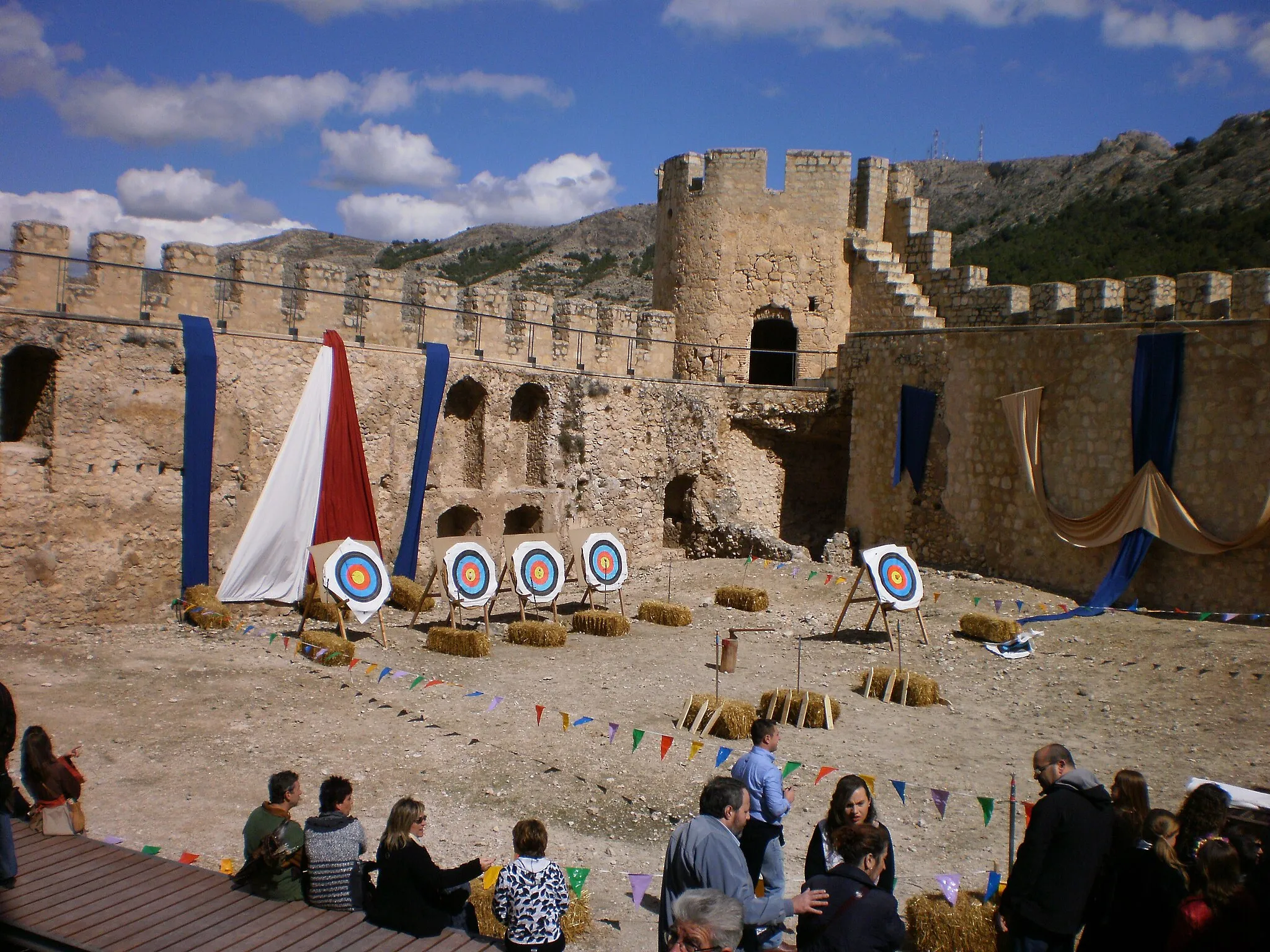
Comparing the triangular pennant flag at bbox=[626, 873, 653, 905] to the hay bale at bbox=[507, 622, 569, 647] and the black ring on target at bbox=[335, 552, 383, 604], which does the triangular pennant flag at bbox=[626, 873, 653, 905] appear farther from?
the black ring on target at bbox=[335, 552, 383, 604]

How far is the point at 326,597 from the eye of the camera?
42.7 ft

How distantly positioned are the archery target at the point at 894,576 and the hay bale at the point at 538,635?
384 cm

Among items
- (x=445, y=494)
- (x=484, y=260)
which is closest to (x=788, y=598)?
(x=445, y=494)

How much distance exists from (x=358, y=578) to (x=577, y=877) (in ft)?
22.3

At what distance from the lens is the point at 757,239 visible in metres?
19.3

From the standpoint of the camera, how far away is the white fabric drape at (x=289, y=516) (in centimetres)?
1313

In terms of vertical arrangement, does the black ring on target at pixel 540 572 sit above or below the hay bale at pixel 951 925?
above

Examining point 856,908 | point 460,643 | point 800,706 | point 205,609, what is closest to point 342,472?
point 205,609

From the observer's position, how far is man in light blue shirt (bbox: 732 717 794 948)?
5383 millimetres

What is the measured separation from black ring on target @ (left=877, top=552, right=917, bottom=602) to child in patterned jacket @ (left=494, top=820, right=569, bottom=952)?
28.2 ft

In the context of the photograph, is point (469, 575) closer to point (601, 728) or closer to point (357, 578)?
point (357, 578)

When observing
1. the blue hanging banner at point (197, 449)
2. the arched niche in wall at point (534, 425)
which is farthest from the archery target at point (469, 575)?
the arched niche in wall at point (534, 425)

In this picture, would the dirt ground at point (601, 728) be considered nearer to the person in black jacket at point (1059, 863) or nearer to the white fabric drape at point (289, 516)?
the white fabric drape at point (289, 516)

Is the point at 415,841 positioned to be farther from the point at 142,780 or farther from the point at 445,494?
the point at 445,494
